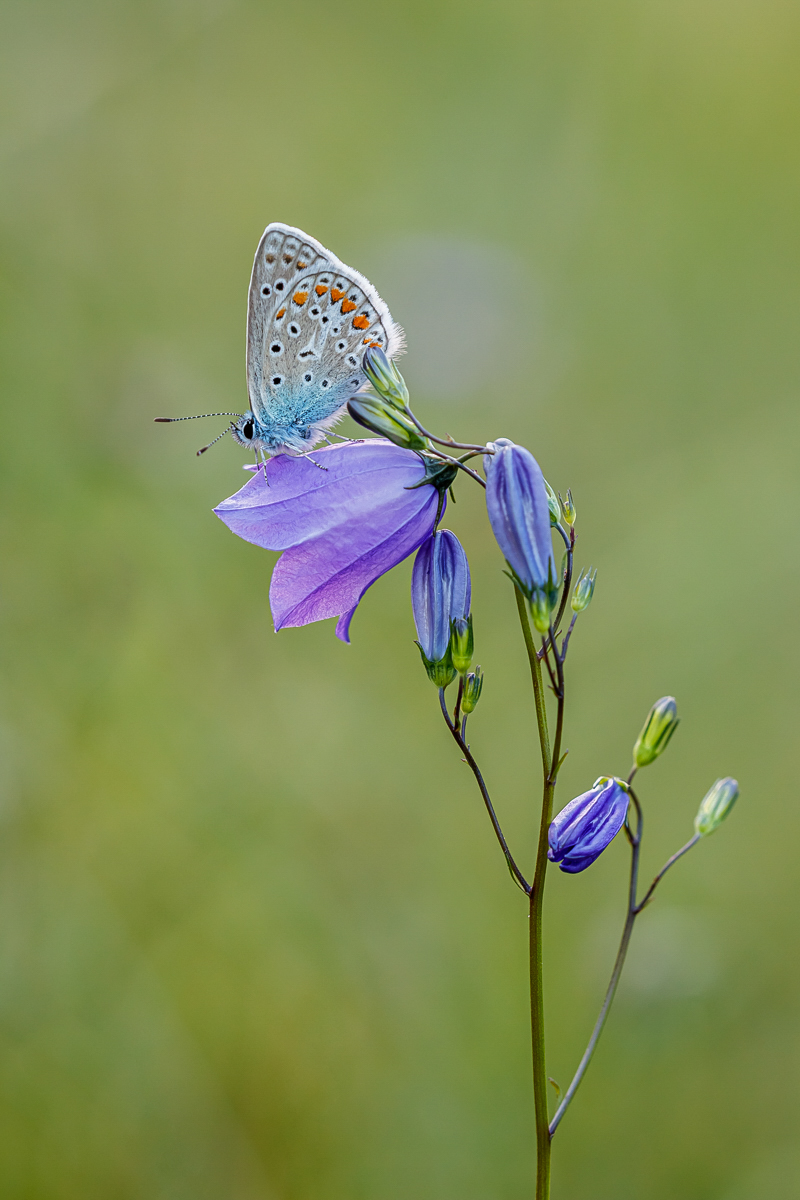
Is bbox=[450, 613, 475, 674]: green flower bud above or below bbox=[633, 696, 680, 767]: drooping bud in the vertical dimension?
above

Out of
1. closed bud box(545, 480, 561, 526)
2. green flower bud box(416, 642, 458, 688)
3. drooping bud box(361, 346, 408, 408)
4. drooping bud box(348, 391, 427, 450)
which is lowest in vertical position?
green flower bud box(416, 642, 458, 688)

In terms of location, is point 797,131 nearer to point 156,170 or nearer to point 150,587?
point 156,170

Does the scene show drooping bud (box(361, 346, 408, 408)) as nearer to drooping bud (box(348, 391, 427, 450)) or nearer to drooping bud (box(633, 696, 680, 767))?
drooping bud (box(348, 391, 427, 450))

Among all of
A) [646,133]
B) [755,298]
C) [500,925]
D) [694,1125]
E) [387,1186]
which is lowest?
[694,1125]

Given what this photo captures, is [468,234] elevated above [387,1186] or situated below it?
above

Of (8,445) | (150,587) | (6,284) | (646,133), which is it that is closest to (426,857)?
(150,587)

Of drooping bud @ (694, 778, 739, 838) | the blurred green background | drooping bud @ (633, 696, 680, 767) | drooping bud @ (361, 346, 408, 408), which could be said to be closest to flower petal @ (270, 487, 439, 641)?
drooping bud @ (361, 346, 408, 408)

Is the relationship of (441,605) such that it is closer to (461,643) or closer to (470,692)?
(461,643)

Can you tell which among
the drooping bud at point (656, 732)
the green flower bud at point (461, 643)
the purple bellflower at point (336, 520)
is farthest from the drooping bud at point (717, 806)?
the purple bellflower at point (336, 520)
